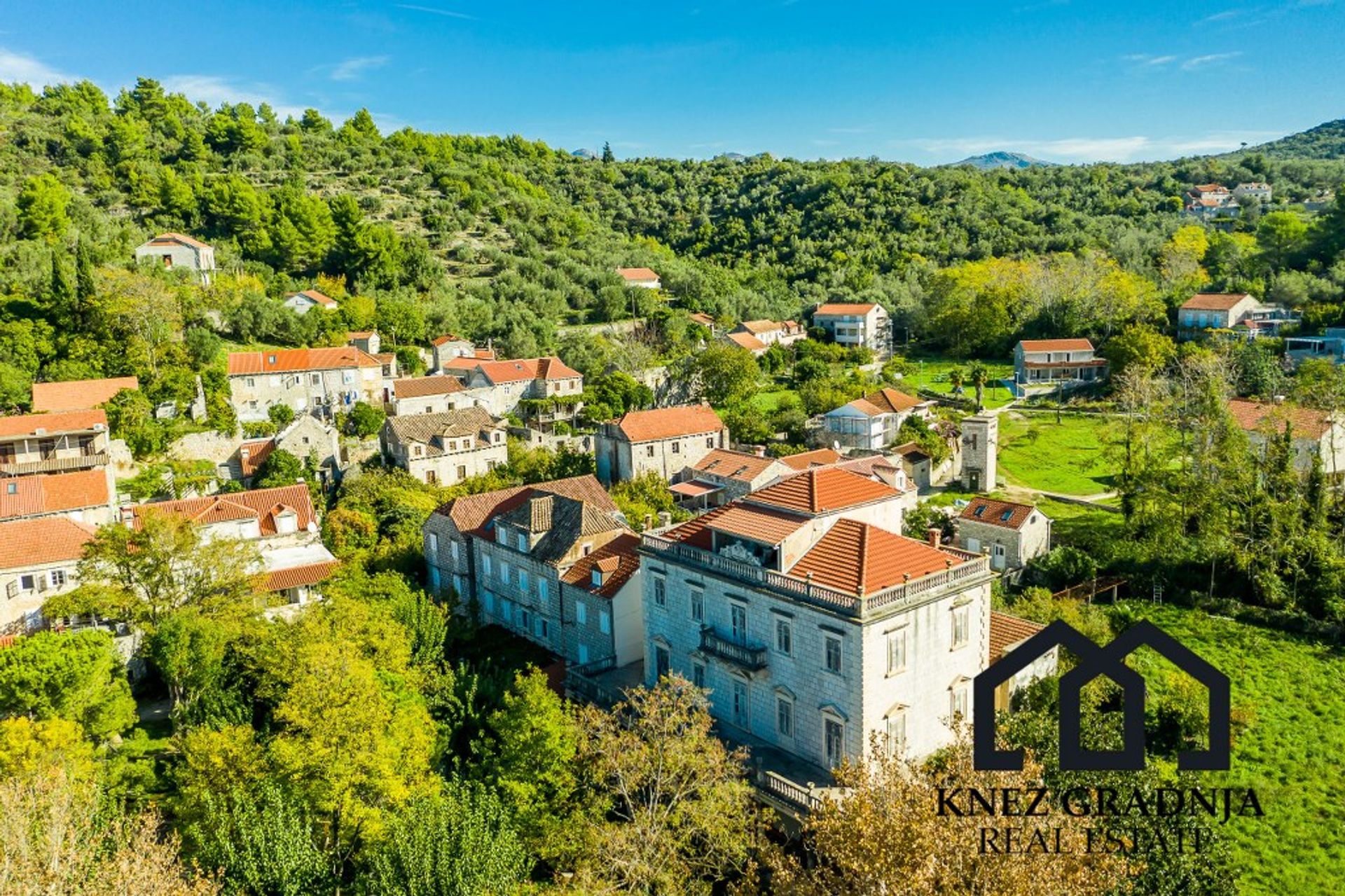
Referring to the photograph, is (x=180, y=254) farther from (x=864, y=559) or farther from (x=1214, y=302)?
(x=1214, y=302)

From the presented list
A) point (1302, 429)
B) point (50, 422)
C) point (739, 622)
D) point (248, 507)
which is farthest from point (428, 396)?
point (1302, 429)

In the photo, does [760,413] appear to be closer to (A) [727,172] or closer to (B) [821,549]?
(B) [821,549]

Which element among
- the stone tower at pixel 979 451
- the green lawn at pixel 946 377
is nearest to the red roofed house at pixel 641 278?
the green lawn at pixel 946 377

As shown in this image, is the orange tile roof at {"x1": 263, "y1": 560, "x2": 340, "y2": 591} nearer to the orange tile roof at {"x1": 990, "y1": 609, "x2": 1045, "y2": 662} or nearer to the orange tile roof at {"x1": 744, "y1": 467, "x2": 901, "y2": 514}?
the orange tile roof at {"x1": 744, "y1": 467, "x2": 901, "y2": 514}

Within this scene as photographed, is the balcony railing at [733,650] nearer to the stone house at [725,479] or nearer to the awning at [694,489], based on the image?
the stone house at [725,479]

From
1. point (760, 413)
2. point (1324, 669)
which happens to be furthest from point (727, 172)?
point (1324, 669)

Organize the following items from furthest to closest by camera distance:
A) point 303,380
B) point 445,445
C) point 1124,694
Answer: point 303,380
point 445,445
point 1124,694
